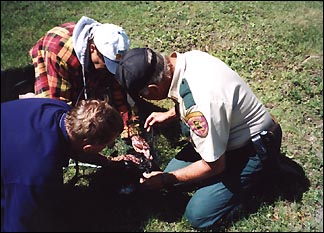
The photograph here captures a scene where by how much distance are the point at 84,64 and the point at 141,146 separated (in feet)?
2.59

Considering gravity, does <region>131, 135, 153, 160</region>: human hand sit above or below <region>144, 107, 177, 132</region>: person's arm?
below

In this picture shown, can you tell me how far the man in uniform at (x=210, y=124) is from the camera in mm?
2707

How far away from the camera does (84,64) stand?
11.0ft

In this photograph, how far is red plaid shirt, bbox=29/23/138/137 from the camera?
11.4 feet

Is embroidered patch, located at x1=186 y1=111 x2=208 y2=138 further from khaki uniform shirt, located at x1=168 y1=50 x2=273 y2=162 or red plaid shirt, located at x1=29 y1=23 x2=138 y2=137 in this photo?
red plaid shirt, located at x1=29 y1=23 x2=138 y2=137

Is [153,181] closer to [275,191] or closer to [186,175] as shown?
[186,175]

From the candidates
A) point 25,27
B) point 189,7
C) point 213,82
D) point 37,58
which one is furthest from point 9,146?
point 189,7

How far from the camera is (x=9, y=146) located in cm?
228

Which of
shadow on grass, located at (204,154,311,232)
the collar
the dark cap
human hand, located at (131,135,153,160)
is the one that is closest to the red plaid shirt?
human hand, located at (131,135,153,160)

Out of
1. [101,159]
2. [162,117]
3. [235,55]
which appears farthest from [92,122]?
[235,55]

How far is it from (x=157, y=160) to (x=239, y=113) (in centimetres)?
105

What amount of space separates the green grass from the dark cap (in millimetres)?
1001

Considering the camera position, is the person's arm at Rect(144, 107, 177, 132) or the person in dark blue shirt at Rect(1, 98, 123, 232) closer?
the person in dark blue shirt at Rect(1, 98, 123, 232)

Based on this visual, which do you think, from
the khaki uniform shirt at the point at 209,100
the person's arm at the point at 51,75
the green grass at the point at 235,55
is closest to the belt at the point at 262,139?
the khaki uniform shirt at the point at 209,100
